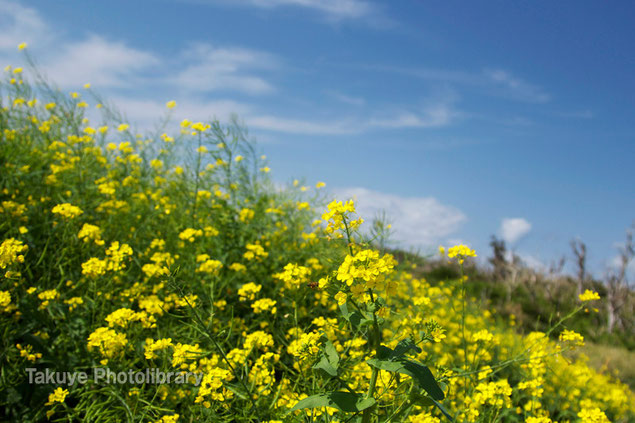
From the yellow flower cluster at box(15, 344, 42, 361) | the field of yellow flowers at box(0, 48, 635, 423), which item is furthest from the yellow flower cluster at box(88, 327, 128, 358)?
the yellow flower cluster at box(15, 344, 42, 361)

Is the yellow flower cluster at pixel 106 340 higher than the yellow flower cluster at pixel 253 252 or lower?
lower

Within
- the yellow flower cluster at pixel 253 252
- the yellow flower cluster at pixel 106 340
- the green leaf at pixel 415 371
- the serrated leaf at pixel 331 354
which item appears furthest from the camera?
the yellow flower cluster at pixel 253 252

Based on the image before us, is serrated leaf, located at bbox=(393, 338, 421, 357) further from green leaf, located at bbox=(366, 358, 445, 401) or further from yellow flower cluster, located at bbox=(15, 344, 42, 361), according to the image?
yellow flower cluster, located at bbox=(15, 344, 42, 361)

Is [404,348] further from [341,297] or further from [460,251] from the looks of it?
[460,251]

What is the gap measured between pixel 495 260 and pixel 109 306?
39.7ft

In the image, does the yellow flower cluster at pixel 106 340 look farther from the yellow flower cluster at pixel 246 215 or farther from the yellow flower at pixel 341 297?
the yellow flower cluster at pixel 246 215

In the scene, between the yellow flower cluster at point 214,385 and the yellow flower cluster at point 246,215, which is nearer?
the yellow flower cluster at point 214,385

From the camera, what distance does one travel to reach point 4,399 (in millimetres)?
2699

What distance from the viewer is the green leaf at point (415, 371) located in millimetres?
1452

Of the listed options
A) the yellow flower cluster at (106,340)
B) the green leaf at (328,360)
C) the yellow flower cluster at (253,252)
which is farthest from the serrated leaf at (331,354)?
the yellow flower cluster at (253,252)

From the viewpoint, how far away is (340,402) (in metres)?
1.53

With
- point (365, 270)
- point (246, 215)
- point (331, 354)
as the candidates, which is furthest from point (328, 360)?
point (246, 215)

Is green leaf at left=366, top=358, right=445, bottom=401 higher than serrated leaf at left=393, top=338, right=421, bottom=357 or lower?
lower

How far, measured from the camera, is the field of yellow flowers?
1835 millimetres
